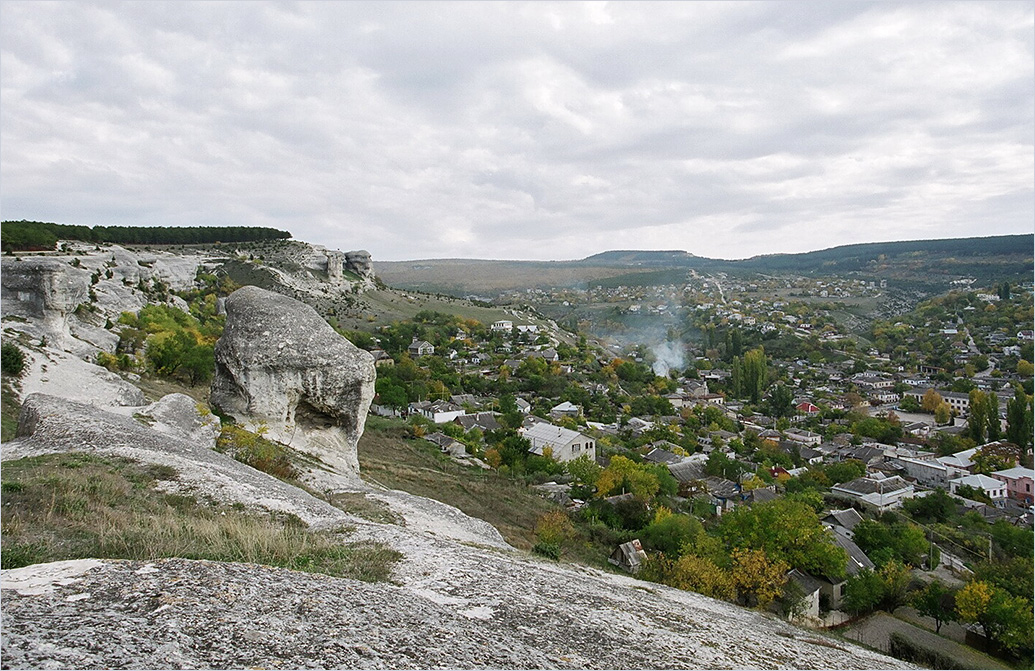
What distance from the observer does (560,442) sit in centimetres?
3912

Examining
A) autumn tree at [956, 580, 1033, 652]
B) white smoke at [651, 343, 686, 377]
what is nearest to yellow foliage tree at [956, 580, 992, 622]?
autumn tree at [956, 580, 1033, 652]

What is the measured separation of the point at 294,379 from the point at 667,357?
91.1m

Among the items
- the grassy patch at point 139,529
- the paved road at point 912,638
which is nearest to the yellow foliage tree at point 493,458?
the paved road at point 912,638

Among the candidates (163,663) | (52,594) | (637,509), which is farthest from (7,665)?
(637,509)

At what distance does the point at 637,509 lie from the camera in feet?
84.6

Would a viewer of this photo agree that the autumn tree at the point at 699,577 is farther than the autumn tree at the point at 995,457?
No

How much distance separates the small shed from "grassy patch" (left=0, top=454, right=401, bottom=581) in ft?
41.3

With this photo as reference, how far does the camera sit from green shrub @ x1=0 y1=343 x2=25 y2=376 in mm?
18016

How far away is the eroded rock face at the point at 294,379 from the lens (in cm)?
1733

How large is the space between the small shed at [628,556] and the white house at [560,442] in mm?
16795

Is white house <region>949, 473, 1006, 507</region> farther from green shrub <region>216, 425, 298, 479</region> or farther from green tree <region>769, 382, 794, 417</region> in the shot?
green shrub <region>216, 425, 298, 479</region>

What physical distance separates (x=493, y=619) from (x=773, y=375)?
90.7 m

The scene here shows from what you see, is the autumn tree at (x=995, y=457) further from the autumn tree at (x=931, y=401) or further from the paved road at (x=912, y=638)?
the paved road at (x=912, y=638)

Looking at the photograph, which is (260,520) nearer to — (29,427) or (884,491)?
(29,427)
